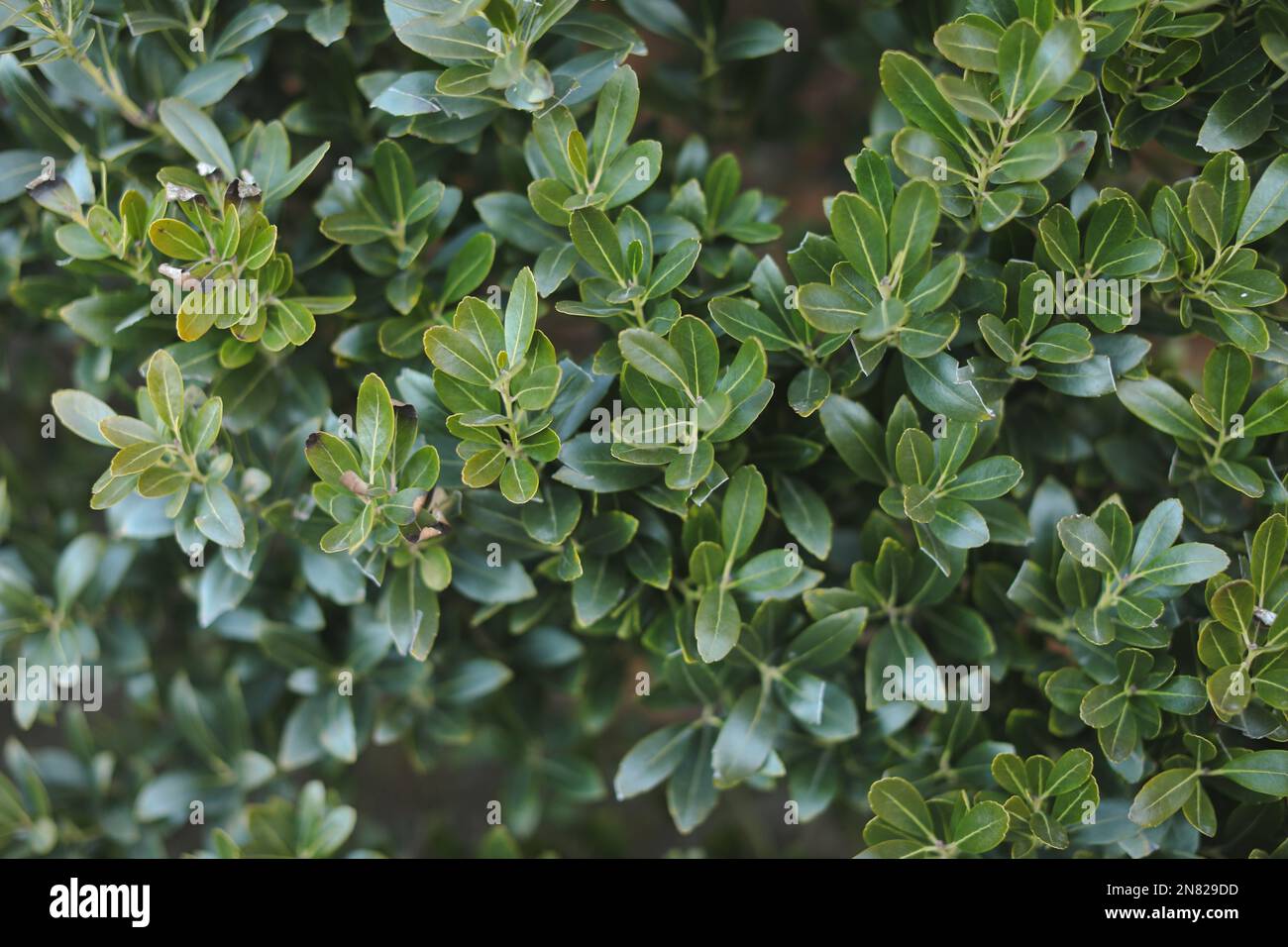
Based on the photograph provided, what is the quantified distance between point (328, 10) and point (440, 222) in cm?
33

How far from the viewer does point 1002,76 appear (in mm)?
1162

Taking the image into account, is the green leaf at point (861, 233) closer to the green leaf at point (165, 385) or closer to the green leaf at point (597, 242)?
the green leaf at point (597, 242)

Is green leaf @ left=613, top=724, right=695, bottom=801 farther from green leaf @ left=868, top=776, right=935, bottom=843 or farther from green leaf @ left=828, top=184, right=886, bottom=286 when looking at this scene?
green leaf @ left=828, top=184, right=886, bottom=286

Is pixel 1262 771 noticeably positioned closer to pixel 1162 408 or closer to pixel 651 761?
pixel 1162 408

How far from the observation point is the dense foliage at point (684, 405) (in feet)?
4.15

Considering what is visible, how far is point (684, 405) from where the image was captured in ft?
4.18

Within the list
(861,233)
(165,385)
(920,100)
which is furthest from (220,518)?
(920,100)

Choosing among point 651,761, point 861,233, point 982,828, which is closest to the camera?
point 861,233

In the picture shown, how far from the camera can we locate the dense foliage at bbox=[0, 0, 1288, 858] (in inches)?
49.8

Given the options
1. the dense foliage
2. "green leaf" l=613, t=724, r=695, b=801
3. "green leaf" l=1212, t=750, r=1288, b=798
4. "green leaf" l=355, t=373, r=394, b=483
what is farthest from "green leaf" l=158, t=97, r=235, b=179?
"green leaf" l=1212, t=750, r=1288, b=798

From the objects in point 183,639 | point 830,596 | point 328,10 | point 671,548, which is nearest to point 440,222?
point 328,10

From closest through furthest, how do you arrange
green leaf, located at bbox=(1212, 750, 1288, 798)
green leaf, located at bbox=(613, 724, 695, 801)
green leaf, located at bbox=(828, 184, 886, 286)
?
green leaf, located at bbox=(828, 184, 886, 286), green leaf, located at bbox=(1212, 750, 1288, 798), green leaf, located at bbox=(613, 724, 695, 801)
